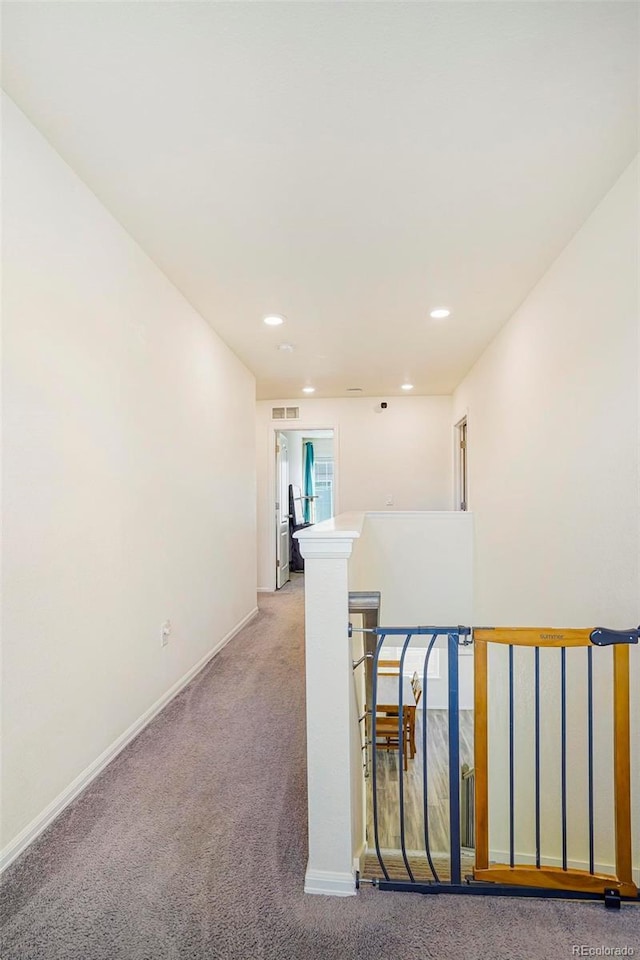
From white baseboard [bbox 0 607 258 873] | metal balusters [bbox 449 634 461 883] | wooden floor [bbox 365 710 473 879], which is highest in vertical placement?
metal balusters [bbox 449 634 461 883]

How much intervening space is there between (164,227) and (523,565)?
3031 millimetres

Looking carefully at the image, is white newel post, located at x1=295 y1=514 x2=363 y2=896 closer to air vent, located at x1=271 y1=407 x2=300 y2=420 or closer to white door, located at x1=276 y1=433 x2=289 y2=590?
white door, located at x1=276 y1=433 x2=289 y2=590

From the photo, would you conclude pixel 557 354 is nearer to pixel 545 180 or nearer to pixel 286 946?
pixel 545 180

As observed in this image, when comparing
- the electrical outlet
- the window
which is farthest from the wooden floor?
the window

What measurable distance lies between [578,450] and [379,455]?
4390 mm

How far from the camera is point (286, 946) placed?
1.34 meters

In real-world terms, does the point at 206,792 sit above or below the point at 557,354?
below

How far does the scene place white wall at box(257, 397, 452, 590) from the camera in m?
6.74

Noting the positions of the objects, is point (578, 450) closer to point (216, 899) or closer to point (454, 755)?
point (454, 755)

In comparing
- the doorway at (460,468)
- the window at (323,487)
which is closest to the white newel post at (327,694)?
the doorway at (460,468)

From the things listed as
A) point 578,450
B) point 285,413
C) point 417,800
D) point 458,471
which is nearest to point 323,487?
point 285,413

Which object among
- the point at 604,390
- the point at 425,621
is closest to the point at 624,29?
the point at 604,390

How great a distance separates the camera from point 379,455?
6836mm

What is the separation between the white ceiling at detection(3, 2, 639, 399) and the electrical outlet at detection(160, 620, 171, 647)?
6.98 feet
